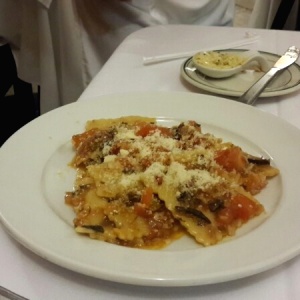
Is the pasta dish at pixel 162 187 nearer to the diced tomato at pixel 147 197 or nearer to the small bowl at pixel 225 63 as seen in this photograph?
the diced tomato at pixel 147 197

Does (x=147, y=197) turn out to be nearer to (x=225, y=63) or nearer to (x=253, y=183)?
(x=253, y=183)

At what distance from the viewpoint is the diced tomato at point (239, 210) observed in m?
0.56

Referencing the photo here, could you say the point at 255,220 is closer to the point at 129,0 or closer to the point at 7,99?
the point at 129,0

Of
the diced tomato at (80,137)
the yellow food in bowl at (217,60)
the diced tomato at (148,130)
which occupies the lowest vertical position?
the yellow food in bowl at (217,60)

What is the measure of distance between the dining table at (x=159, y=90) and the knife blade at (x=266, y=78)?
32mm

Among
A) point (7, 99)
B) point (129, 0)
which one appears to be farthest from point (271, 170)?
point (7, 99)

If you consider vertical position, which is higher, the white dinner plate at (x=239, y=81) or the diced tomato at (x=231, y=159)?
the diced tomato at (x=231, y=159)

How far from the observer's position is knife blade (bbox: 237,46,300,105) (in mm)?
889

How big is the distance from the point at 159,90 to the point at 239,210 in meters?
0.46

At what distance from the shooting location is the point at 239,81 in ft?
3.27

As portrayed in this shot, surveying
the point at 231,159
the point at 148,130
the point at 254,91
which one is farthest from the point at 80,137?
the point at 254,91

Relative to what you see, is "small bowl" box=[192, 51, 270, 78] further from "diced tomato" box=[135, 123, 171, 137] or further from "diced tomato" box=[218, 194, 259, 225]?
"diced tomato" box=[218, 194, 259, 225]

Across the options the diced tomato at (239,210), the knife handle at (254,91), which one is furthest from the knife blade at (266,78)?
the diced tomato at (239,210)

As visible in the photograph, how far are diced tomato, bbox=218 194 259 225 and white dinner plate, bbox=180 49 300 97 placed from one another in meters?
0.37
